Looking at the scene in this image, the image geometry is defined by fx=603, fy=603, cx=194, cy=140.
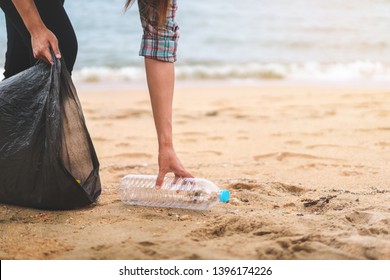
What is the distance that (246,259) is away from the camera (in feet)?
6.03

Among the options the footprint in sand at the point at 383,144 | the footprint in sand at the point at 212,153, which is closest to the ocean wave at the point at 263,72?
the footprint in sand at the point at 383,144

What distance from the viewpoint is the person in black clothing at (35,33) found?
229 cm

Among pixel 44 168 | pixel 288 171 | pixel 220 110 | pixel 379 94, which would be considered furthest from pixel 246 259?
pixel 379 94

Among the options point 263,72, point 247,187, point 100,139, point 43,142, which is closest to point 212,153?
point 100,139

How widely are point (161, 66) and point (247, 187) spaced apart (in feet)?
2.66

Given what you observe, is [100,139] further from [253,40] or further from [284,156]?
[253,40]

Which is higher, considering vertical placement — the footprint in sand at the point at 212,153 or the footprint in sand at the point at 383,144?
the footprint in sand at the point at 383,144

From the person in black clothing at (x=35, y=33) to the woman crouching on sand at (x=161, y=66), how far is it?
1.12 feet

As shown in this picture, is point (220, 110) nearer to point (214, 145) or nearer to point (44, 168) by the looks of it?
point (214, 145)

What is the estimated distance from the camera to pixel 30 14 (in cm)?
227

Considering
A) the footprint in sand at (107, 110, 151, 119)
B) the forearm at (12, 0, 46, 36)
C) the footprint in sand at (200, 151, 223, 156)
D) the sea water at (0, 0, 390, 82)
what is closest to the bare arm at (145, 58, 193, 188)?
the forearm at (12, 0, 46, 36)

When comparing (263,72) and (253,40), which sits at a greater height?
(253,40)

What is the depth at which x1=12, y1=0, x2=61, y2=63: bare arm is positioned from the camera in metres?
2.27

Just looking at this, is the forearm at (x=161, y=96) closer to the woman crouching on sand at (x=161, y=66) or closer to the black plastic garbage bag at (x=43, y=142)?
the woman crouching on sand at (x=161, y=66)
